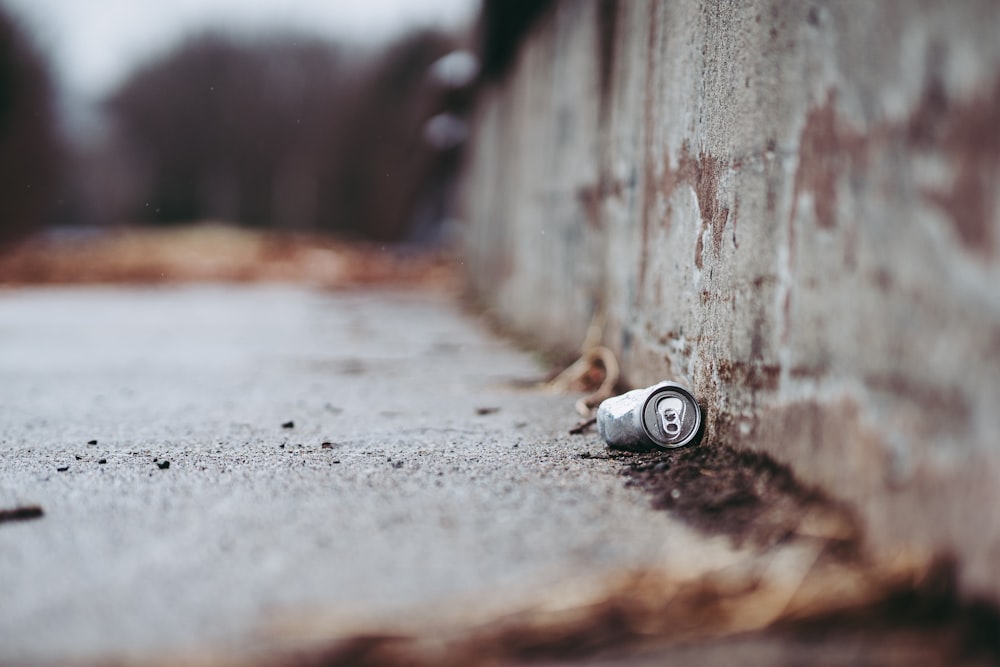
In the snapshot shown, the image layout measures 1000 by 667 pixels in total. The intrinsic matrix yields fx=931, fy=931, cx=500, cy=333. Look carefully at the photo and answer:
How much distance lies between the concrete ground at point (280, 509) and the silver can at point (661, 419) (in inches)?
4.8

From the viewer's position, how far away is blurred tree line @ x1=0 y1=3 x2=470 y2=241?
23406 mm

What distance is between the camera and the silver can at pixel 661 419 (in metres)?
2.07

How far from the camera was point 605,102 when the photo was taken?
11.7ft

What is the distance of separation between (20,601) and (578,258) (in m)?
2.98

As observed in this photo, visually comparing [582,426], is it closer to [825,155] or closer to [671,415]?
[671,415]

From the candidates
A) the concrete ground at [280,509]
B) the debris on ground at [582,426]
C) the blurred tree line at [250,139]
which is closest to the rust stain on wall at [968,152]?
the concrete ground at [280,509]

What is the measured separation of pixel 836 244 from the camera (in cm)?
148

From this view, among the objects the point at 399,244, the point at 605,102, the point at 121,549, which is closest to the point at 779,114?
the point at 121,549

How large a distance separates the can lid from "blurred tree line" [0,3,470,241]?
1954 centimetres

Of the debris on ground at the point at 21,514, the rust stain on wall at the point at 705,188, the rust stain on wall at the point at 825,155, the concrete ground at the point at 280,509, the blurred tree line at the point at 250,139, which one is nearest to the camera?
the concrete ground at the point at 280,509

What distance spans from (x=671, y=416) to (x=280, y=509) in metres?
0.88

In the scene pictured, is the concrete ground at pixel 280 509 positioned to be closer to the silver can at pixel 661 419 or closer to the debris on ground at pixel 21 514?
the debris on ground at pixel 21 514

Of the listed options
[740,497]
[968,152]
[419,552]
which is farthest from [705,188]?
[419,552]

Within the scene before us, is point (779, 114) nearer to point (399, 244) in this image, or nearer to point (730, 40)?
point (730, 40)
